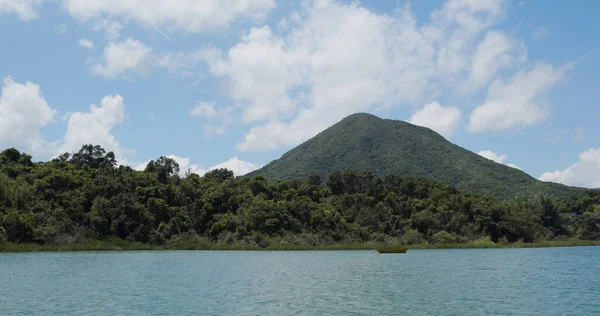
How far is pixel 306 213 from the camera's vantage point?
110875 mm

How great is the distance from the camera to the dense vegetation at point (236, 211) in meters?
97.1

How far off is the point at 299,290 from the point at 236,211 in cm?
→ 7661

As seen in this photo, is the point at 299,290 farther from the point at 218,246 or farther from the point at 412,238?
the point at 412,238

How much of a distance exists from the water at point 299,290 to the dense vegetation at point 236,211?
4426cm

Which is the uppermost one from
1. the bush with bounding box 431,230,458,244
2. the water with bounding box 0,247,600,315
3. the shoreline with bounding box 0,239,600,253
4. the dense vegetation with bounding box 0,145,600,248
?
the dense vegetation with bounding box 0,145,600,248

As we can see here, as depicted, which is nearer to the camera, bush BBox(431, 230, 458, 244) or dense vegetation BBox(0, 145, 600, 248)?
dense vegetation BBox(0, 145, 600, 248)

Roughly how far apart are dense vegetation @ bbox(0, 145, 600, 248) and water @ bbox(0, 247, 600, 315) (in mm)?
44262

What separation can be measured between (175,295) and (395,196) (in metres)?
92.1

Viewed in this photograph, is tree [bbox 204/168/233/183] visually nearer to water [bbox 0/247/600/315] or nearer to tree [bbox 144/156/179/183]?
tree [bbox 144/156/179/183]

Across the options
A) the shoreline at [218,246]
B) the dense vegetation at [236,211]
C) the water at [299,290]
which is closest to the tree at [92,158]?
the dense vegetation at [236,211]

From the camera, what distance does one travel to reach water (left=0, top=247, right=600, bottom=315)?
95.0ft

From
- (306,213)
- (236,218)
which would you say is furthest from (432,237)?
(236,218)

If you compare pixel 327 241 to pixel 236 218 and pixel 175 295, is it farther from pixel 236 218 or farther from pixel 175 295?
pixel 175 295

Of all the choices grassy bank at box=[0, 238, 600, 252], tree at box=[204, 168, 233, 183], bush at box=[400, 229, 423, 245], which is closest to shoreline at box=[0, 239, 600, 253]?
grassy bank at box=[0, 238, 600, 252]
